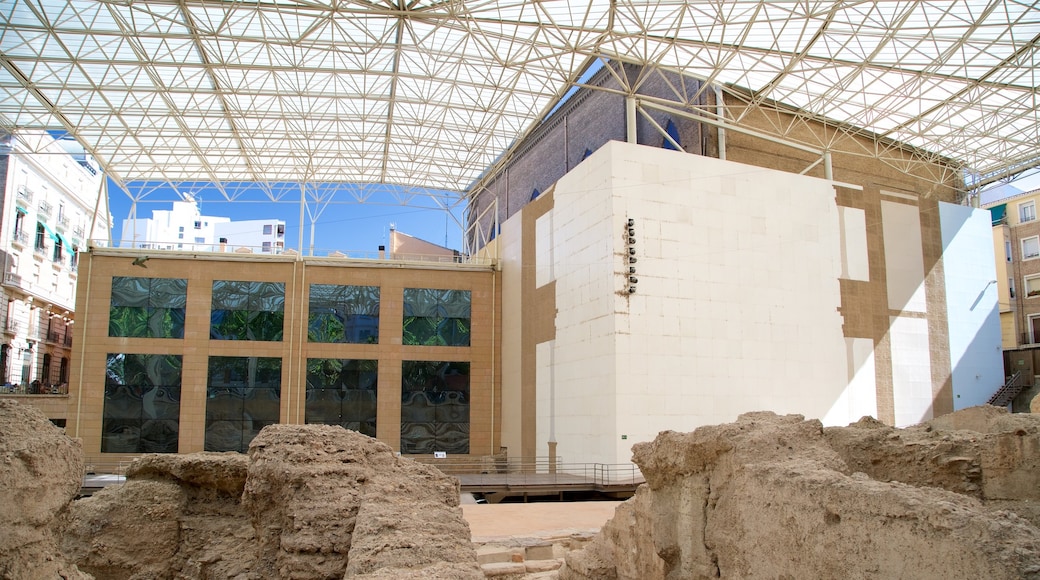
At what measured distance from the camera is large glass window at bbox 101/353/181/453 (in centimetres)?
2922

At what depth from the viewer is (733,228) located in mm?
24188

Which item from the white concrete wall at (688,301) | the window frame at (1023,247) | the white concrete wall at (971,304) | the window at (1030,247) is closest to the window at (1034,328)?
Result: the window frame at (1023,247)

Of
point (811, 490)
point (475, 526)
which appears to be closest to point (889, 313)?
point (475, 526)

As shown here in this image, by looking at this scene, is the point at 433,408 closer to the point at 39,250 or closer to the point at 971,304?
the point at 971,304

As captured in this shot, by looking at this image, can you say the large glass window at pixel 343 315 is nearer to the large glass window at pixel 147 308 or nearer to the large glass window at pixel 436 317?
the large glass window at pixel 436 317

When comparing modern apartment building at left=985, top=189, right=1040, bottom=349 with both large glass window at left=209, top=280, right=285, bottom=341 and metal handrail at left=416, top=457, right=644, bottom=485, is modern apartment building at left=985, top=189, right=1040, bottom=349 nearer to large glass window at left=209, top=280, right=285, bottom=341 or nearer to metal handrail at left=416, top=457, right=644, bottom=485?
metal handrail at left=416, top=457, right=644, bottom=485

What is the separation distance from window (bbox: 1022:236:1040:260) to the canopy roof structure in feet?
35.9

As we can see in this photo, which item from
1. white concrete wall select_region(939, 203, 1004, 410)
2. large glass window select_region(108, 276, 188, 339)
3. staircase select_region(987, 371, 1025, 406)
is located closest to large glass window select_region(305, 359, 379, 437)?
large glass window select_region(108, 276, 188, 339)

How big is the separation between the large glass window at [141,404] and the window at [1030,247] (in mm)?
44674

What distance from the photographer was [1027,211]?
4281 cm

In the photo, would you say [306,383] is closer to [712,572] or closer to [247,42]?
[247,42]

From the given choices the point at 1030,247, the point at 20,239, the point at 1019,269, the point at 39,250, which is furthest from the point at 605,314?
the point at 39,250

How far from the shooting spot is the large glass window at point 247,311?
1211 inches

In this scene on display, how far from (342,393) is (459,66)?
14029 millimetres
